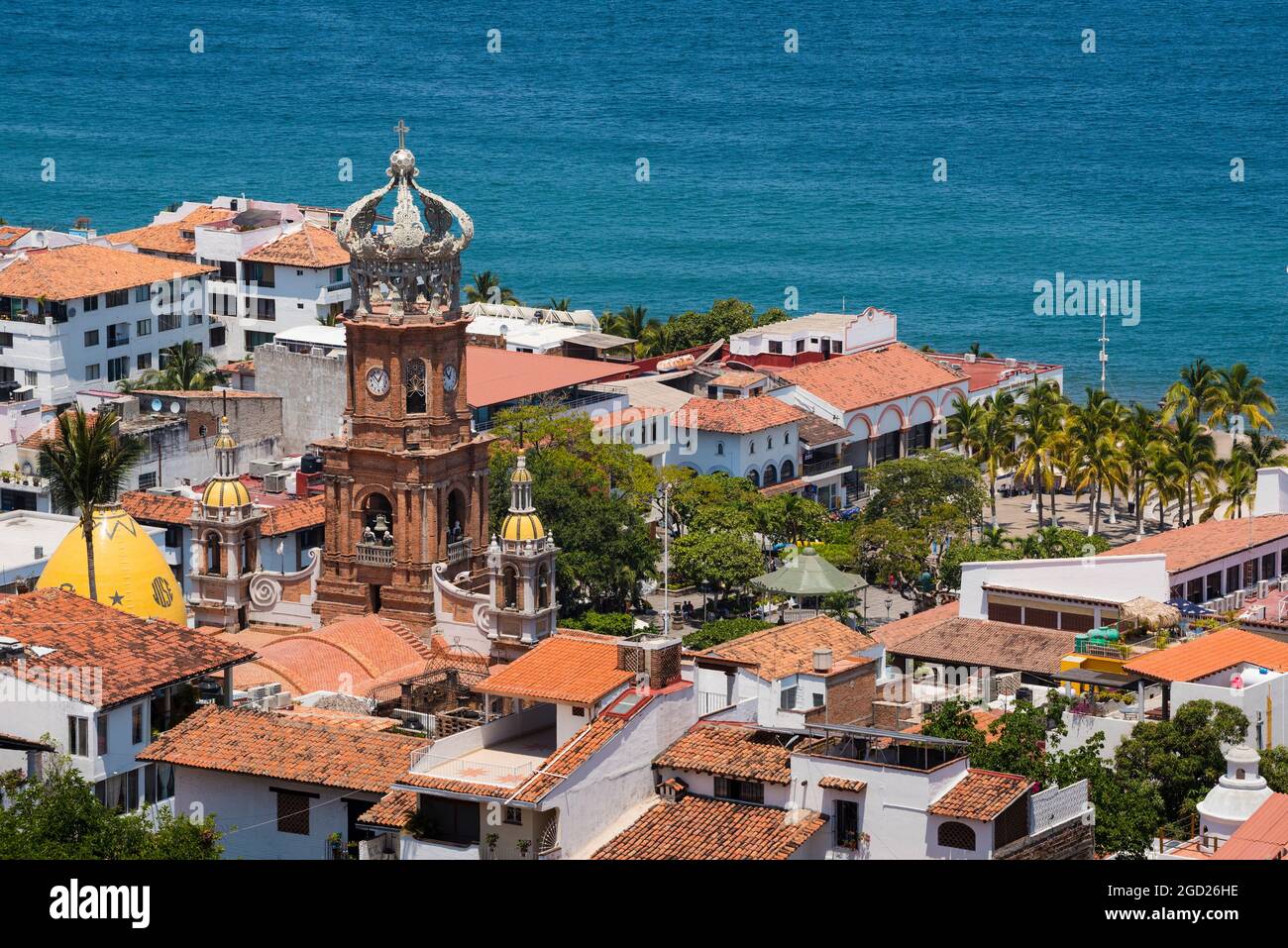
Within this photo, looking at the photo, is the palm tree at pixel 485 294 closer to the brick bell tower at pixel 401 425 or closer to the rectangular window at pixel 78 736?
the brick bell tower at pixel 401 425

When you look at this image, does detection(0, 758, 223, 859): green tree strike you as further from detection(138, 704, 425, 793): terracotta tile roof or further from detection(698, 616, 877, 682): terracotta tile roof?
detection(698, 616, 877, 682): terracotta tile roof

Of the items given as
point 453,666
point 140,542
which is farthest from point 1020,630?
point 140,542

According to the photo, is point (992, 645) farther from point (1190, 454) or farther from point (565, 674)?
point (1190, 454)

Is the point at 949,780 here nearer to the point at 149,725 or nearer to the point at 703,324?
the point at 149,725

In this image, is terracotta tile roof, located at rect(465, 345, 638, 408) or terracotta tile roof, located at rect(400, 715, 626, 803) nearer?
terracotta tile roof, located at rect(400, 715, 626, 803)

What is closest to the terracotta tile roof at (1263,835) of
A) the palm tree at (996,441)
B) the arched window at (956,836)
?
the arched window at (956,836)

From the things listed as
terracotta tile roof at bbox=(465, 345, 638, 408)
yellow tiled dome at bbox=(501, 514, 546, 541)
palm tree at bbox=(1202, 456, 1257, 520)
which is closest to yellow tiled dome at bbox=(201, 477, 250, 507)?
yellow tiled dome at bbox=(501, 514, 546, 541)

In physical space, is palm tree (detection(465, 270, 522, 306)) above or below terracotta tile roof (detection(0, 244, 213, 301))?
below

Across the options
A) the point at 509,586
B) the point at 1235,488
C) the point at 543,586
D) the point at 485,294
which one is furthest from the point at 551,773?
the point at 485,294
